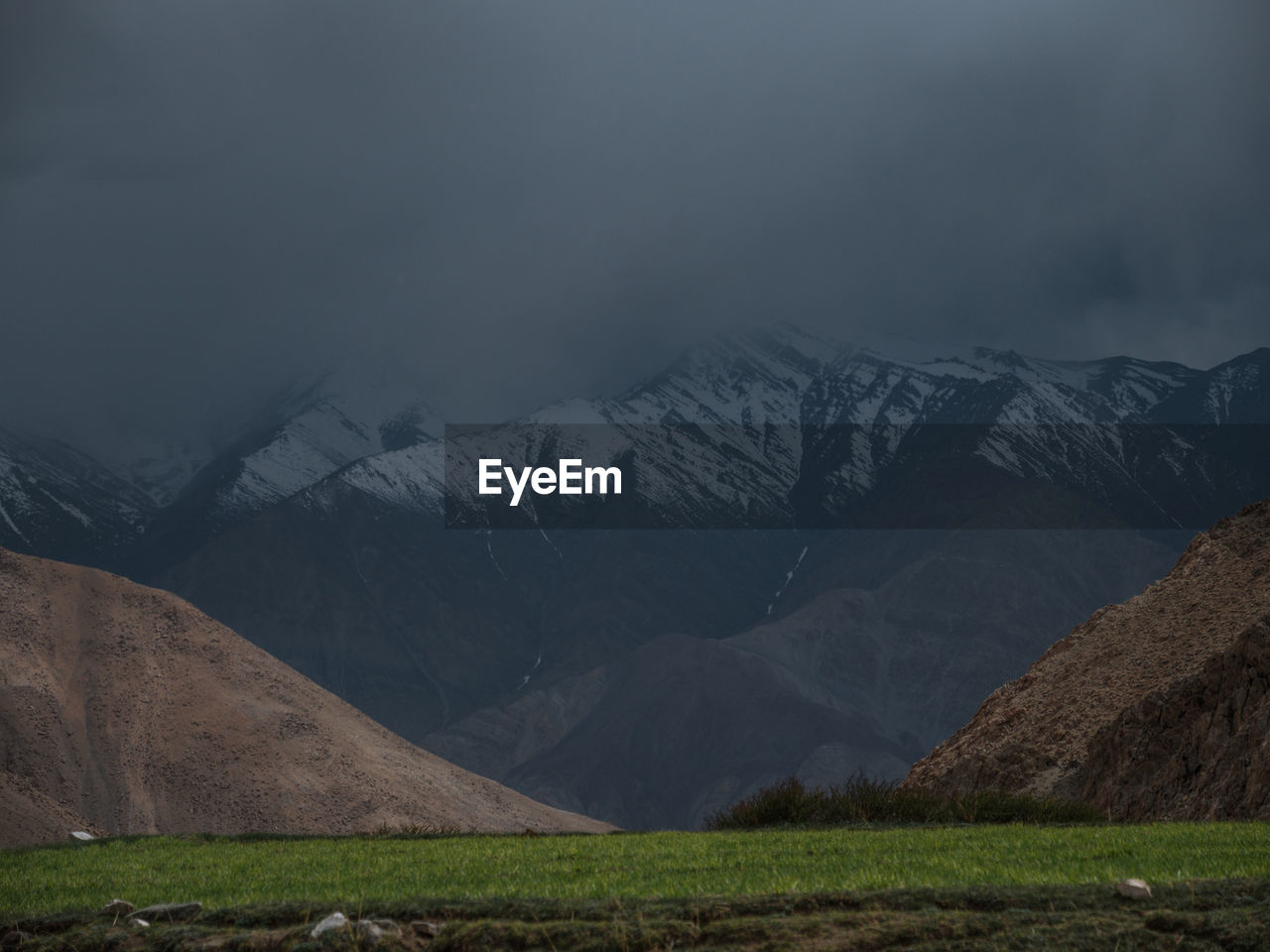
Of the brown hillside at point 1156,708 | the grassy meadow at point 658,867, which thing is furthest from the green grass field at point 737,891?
the brown hillside at point 1156,708

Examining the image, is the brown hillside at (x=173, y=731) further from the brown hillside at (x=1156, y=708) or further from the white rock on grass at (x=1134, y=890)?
the white rock on grass at (x=1134, y=890)

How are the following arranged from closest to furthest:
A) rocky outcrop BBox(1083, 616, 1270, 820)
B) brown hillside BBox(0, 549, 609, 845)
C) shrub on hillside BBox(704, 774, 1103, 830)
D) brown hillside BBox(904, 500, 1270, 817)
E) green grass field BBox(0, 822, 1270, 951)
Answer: green grass field BBox(0, 822, 1270, 951) → shrub on hillside BBox(704, 774, 1103, 830) → rocky outcrop BBox(1083, 616, 1270, 820) → brown hillside BBox(904, 500, 1270, 817) → brown hillside BBox(0, 549, 609, 845)

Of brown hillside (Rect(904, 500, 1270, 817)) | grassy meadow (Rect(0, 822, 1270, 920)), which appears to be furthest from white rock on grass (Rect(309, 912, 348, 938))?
brown hillside (Rect(904, 500, 1270, 817))

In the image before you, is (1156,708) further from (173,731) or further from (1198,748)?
(173,731)

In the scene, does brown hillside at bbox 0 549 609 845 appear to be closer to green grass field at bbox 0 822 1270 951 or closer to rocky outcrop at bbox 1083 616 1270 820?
rocky outcrop at bbox 1083 616 1270 820

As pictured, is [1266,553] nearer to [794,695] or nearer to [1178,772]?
[1178,772]

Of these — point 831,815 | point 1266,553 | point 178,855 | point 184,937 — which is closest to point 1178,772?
point 831,815
